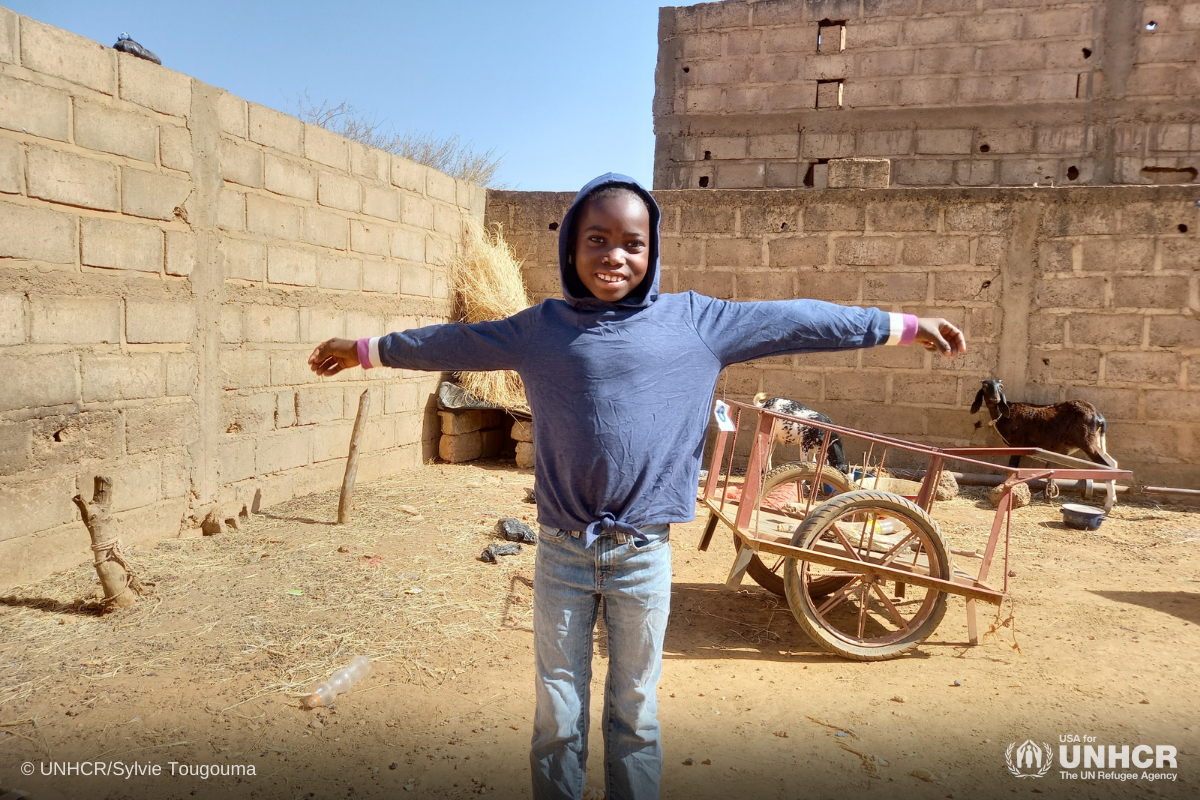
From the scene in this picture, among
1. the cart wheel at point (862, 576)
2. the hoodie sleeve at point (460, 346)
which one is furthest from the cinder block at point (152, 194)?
the cart wheel at point (862, 576)

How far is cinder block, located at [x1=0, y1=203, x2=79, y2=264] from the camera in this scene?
3922mm

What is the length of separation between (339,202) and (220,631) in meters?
3.89

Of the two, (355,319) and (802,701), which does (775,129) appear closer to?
(355,319)

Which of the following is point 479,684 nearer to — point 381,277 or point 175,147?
point 175,147

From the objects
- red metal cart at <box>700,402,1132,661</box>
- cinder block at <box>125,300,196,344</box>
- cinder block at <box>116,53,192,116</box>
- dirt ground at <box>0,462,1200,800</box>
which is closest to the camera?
dirt ground at <box>0,462,1200,800</box>

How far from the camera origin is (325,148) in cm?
620

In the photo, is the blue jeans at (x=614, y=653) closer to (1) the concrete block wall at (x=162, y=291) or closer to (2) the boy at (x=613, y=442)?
(2) the boy at (x=613, y=442)

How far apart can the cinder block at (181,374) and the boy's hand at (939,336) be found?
4.52m

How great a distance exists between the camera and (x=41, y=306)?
13.5 feet

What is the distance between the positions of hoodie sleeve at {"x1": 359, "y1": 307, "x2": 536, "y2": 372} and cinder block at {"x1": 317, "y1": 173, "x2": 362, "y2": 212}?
464 centimetres

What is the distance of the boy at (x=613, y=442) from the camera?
187 centimetres

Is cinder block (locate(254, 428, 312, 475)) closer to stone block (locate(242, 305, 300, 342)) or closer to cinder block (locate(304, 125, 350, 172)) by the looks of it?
stone block (locate(242, 305, 300, 342))

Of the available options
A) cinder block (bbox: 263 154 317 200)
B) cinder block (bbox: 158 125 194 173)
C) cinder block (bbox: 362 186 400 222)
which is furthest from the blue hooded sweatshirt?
cinder block (bbox: 362 186 400 222)

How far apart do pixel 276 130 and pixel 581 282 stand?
15.2ft
